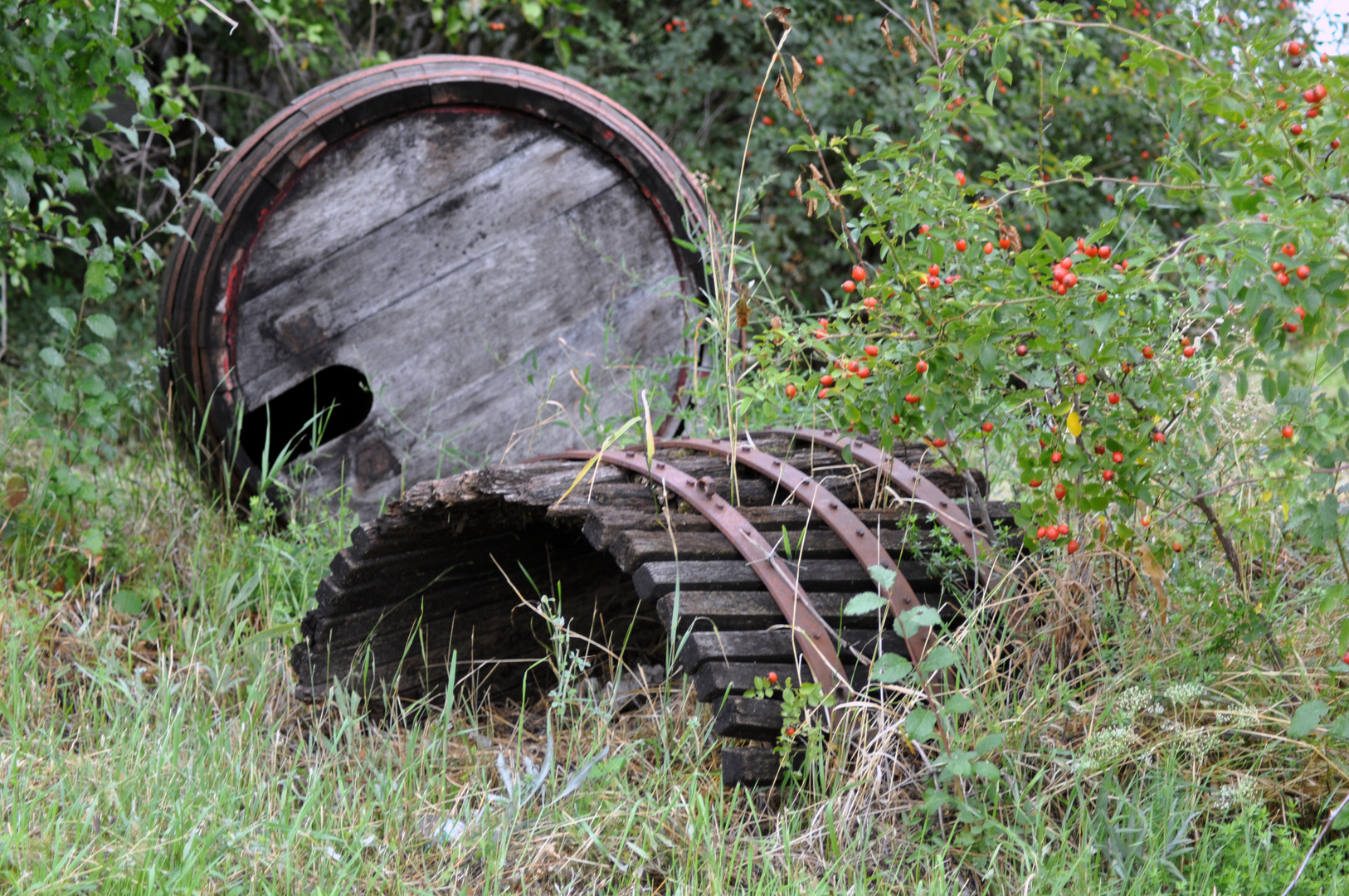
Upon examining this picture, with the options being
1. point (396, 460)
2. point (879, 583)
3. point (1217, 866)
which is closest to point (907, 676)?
point (879, 583)

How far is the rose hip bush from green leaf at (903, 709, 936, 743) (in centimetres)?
40

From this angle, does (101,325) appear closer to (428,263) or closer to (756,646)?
(428,263)

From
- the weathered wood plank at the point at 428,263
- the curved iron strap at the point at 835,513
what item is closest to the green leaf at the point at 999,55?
the curved iron strap at the point at 835,513

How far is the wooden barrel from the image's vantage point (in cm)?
319

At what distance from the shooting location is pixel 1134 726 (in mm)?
1987

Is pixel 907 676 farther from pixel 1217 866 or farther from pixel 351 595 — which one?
pixel 351 595

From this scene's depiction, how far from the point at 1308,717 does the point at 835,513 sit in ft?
2.91

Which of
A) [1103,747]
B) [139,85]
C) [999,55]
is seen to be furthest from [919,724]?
[139,85]

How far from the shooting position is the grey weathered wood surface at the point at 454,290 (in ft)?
10.9

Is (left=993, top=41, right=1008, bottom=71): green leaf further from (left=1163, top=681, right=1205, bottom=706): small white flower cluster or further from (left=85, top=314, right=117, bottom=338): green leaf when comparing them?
(left=85, top=314, right=117, bottom=338): green leaf

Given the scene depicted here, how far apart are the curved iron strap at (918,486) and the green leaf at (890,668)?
1.26 ft

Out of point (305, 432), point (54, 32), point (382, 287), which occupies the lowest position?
point (305, 432)

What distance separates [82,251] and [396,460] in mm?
1057

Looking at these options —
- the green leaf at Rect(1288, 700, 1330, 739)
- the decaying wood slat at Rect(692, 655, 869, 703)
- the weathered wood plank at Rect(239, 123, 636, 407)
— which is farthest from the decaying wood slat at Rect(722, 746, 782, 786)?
the weathered wood plank at Rect(239, 123, 636, 407)
